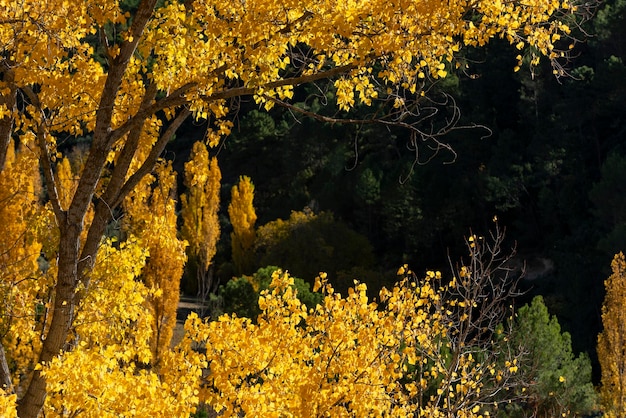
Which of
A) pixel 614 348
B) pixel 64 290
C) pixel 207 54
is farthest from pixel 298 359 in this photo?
pixel 614 348

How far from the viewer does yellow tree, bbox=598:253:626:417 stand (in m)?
19.5

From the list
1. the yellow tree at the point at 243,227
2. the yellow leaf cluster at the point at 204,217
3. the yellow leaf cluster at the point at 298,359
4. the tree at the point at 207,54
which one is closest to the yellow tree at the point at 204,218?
the yellow leaf cluster at the point at 204,217

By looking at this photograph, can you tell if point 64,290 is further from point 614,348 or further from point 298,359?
point 614,348

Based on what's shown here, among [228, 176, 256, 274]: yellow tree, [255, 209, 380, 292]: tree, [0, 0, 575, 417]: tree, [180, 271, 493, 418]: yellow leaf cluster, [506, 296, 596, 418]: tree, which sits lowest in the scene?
[180, 271, 493, 418]: yellow leaf cluster

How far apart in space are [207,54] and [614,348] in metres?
17.8

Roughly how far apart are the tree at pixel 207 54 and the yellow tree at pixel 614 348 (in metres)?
16.7

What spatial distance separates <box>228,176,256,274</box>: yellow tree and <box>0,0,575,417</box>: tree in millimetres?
38138

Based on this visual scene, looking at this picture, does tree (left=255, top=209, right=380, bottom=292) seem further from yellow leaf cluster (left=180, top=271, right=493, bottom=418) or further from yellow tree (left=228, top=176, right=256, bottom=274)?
yellow leaf cluster (left=180, top=271, right=493, bottom=418)

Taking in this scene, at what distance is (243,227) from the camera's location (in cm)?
4375

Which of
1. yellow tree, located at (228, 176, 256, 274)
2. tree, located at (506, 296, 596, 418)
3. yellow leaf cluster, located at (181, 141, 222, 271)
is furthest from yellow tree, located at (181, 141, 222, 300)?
tree, located at (506, 296, 596, 418)

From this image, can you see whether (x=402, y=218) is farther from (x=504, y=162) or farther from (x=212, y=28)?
(x=212, y=28)

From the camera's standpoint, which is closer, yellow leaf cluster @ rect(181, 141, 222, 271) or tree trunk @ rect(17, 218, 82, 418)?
tree trunk @ rect(17, 218, 82, 418)

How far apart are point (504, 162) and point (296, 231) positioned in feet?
33.1

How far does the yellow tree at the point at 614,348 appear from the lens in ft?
64.1
